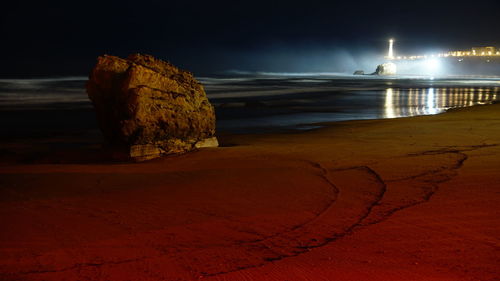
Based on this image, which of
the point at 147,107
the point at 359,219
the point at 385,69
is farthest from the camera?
the point at 385,69

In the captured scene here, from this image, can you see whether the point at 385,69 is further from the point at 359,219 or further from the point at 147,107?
the point at 359,219

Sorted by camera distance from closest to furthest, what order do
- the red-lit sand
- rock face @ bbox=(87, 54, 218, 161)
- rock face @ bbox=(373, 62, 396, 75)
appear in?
the red-lit sand → rock face @ bbox=(87, 54, 218, 161) → rock face @ bbox=(373, 62, 396, 75)

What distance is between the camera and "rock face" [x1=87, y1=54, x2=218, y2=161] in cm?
934

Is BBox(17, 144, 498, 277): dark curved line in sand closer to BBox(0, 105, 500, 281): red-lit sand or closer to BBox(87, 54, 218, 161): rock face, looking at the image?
BBox(0, 105, 500, 281): red-lit sand

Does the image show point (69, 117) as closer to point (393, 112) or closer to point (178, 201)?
point (393, 112)

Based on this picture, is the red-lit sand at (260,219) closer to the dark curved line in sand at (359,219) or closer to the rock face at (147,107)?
the dark curved line in sand at (359,219)

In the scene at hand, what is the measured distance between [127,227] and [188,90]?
5947 millimetres

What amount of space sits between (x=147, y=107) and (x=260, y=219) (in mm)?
5196

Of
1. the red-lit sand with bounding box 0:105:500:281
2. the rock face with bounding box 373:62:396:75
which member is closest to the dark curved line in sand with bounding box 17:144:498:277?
the red-lit sand with bounding box 0:105:500:281

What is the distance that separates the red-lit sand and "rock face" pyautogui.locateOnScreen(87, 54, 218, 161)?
1.42 meters

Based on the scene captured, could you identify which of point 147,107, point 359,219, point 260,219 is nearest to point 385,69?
point 147,107

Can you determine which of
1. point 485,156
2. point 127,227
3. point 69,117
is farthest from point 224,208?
point 69,117

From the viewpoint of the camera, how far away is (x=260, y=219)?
488cm

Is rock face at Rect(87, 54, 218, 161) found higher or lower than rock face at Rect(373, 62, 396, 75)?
lower
